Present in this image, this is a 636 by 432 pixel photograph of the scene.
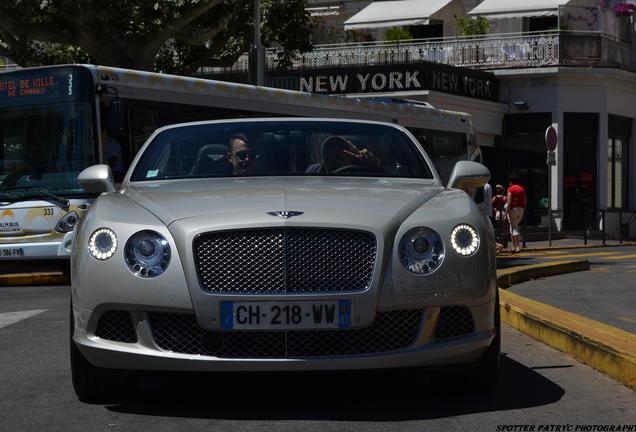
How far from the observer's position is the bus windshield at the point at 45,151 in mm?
16516

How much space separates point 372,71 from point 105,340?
1329 inches

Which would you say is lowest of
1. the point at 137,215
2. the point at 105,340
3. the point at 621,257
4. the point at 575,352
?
the point at 621,257

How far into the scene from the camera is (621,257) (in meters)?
26.9

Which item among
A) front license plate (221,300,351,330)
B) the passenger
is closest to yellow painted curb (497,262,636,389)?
front license plate (221,300,351,330)

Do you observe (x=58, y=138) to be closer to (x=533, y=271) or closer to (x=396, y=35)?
(x=533, y=271)

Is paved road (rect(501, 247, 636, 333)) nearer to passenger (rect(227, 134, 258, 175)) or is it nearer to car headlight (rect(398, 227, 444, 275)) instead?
passenger (rect(227, 134, 258, 175))

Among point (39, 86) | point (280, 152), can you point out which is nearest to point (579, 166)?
point (39, 86)

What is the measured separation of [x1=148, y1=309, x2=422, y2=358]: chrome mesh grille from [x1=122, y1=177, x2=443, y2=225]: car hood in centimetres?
48

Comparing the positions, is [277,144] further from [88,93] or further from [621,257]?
[621,257]

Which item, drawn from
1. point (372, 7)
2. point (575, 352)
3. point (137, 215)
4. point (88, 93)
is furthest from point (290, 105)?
point (372, 7)

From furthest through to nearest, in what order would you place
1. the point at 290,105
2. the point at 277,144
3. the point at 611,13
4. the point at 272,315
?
1. the point at 611,13
2. the point at 290,105
3. the point at 277,144
4. the point at 272,315

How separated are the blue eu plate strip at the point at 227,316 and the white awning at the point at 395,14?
36.1 m

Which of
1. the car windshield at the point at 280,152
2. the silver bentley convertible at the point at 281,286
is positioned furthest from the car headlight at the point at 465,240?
the car windshield at the point at 280,152

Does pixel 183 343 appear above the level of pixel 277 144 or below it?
below
